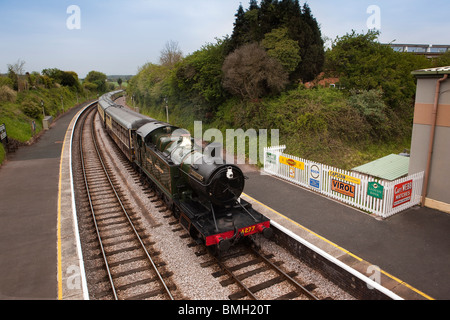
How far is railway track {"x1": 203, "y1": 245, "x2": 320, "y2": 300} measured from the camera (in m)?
7.11

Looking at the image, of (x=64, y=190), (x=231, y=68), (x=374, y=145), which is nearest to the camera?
(x=64, y=190)

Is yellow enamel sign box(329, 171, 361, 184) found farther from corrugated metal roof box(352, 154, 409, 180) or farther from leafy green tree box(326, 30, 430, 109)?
leafy green tree box(326, 30, 430, 109)

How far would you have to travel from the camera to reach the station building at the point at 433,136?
1038cm

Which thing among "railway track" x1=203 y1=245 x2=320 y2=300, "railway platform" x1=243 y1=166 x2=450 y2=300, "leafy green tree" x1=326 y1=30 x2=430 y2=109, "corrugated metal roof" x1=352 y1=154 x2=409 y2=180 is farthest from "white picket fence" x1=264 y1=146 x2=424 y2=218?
"leafy green tree" x1=326 y1=30 x2=430 y2=109

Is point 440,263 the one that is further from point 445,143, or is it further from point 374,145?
point 374,145

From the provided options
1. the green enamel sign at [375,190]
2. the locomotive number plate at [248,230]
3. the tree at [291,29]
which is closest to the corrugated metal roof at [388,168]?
the green enamel sign at [375,190]

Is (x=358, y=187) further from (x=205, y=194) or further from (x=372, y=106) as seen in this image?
(x=372, y=106)

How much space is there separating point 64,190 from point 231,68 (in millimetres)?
13170

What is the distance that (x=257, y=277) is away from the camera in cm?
779

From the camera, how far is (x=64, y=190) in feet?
44.1

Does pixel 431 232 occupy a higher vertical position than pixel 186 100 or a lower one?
lower

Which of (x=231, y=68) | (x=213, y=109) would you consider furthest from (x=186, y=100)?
(x=231, y=68)

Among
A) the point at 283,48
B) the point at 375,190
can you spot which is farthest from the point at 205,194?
the point at 283,48

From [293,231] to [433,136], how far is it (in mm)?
6317
